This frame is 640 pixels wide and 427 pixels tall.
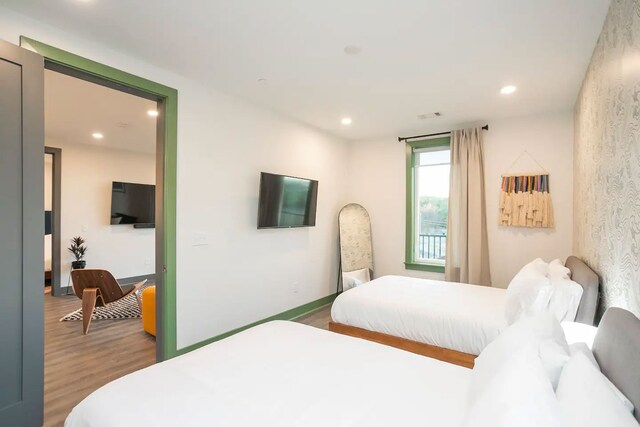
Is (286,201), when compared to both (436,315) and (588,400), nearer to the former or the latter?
(436,315)

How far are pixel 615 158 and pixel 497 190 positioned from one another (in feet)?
7.79

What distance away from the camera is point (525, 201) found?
372 centimetres

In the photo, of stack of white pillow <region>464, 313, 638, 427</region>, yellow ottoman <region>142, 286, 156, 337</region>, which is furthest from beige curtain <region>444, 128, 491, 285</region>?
yellow ottoman <region>142, 286, 156, 337</region>

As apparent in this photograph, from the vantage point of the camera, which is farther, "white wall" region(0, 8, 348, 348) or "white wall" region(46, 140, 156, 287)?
"white wall" region(46, 140, 156, 287)

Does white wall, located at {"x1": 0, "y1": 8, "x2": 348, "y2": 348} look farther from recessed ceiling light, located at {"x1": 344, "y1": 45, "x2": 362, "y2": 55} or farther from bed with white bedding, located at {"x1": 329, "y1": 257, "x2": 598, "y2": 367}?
recessed ceiling light, located at {"x1": 344, "y1": 45, "x2": 362, "y2": 55}

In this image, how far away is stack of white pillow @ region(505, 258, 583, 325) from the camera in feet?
6.46

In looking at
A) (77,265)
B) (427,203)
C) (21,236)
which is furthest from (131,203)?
(427,203)

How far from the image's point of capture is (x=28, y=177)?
6.10ft

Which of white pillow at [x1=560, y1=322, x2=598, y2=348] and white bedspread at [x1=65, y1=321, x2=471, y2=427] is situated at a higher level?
white pillow at [x1=560, y1=322, x2=598, y2=348]

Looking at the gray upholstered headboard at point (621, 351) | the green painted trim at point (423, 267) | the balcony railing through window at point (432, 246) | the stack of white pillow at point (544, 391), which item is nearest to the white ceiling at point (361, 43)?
the gray upholstered headboard at point (621, 351)

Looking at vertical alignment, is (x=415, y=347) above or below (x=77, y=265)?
below

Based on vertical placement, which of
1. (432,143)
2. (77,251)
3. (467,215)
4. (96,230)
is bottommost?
(77,251)

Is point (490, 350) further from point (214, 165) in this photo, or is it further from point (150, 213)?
point (150, 213)

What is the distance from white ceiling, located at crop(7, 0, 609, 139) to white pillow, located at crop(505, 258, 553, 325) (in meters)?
1.66
